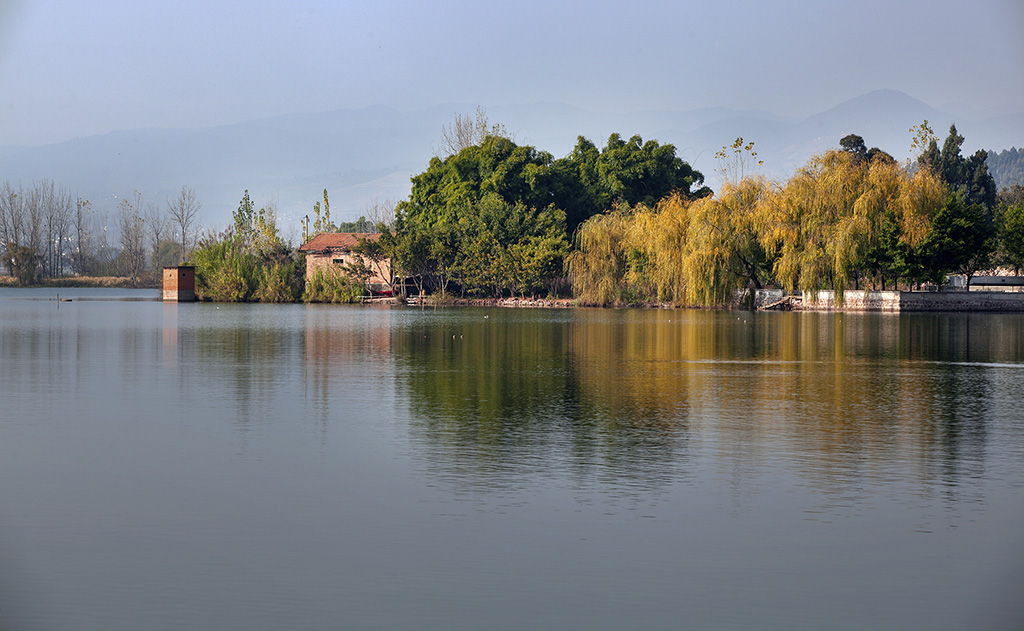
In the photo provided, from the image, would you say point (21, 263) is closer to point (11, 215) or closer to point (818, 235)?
point (11, 215)

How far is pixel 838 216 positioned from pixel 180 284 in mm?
46336

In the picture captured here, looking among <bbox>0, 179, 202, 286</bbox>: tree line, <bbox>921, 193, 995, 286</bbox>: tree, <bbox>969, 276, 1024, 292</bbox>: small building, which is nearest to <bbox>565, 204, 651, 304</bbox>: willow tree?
<bbox>921, 193, 995, 286</bbox>: tree

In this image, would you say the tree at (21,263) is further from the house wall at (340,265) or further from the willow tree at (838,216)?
the willow tree at (838,216)

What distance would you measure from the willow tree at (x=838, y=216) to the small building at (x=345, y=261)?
3059 centimetres

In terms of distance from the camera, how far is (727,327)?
37656mm

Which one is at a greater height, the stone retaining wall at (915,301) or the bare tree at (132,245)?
the bare tree at (132,245)

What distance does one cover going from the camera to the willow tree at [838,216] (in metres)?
50.5

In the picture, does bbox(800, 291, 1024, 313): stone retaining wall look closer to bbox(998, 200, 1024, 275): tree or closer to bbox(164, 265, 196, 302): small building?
bbox(998, 200, 1024, 275): tree

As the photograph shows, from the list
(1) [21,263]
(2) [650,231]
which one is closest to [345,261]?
(2) [650,231]

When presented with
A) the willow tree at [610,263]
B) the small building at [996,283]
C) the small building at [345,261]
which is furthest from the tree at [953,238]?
the small building at [345,261]

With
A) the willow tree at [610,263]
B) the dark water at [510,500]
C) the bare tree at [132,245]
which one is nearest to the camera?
the dark water at [510,500]

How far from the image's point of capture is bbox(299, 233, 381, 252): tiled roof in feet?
249

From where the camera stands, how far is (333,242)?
254ft

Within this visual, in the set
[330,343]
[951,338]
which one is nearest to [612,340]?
[330,343]
